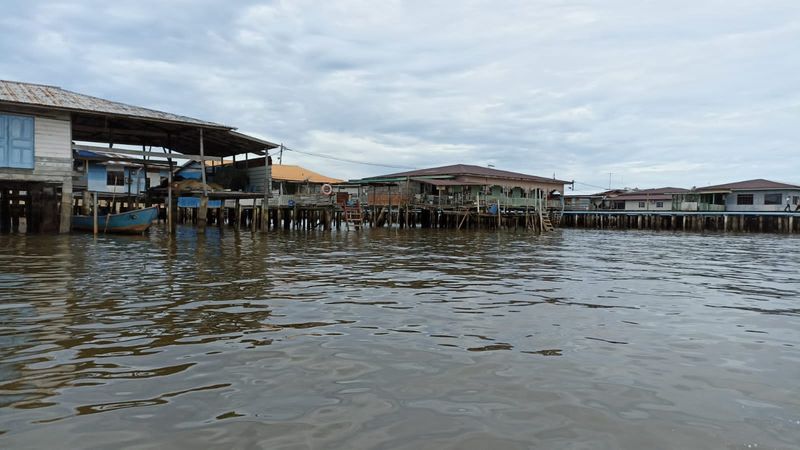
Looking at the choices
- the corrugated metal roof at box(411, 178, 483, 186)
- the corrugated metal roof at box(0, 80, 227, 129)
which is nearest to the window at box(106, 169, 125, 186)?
the corrugated metal roof at box(0, 80, 227, 129)

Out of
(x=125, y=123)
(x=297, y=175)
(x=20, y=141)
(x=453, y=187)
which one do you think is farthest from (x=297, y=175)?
(x=20, y=141)

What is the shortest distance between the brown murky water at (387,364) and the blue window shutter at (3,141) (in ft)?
39.8

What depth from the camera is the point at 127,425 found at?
3.53 m

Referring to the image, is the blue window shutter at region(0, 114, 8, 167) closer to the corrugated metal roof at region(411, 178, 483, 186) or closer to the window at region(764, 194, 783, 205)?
the corrugated metal roof at region(411, 178, 483, 186)

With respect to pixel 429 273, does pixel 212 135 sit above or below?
A: above

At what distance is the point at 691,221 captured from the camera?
52.6 m

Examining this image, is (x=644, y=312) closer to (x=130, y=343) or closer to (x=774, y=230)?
(x=130, y=343)

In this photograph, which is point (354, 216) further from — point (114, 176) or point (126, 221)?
point (114, 176)

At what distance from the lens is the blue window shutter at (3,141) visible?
64.7 feet

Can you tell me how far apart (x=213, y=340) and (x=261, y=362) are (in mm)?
1040

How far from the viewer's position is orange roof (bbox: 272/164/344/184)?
49.9 meters

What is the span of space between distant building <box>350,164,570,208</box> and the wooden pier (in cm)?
1013

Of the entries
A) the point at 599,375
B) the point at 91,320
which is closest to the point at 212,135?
the point at 91,320

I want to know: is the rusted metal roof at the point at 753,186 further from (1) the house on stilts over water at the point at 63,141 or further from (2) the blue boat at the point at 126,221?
(2) the blue boat at the point at 126,221
